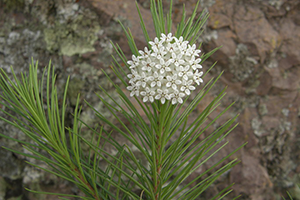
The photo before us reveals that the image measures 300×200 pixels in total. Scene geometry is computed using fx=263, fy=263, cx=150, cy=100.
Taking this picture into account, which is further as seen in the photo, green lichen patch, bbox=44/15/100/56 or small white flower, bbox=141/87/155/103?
green lichen patch, bbox=44/15/100/56

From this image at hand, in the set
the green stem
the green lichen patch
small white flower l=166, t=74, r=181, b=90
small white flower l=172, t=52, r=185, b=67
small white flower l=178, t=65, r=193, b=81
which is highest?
the green lichen patch

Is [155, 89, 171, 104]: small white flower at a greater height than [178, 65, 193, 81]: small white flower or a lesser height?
lesser

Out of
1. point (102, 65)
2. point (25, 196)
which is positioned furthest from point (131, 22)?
point (25, 196)

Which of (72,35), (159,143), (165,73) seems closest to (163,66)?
(165,73)

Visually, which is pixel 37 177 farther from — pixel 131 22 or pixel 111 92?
pixel 131 22

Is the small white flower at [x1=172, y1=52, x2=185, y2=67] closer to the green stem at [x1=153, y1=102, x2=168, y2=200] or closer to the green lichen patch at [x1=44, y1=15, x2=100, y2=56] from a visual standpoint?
the green stem at [x1=153, y1=102, x2=168, y2=200]

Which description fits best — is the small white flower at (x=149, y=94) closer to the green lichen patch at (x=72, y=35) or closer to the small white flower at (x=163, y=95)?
the small white flower at (x=163, y=95)

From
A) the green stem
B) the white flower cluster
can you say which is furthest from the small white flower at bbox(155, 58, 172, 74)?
the green stem

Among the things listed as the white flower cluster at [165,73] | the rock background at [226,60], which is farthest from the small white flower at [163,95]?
the rock background at [226,60]
